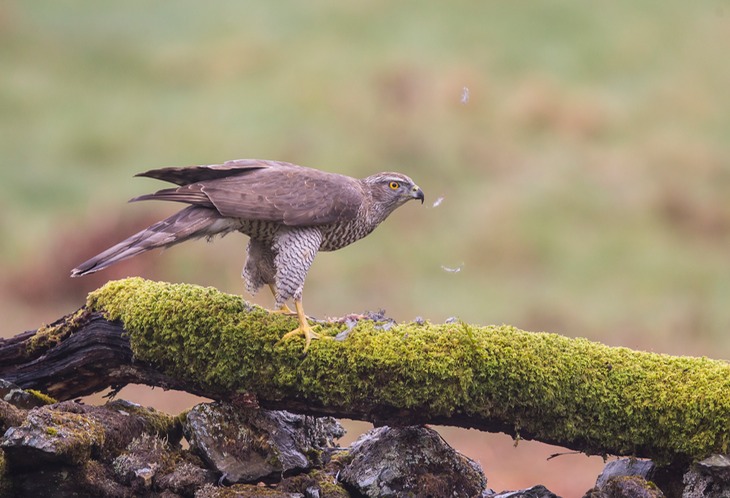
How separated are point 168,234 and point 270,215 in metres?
0.74

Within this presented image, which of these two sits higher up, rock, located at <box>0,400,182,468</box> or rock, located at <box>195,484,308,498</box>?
rock, located at <box>0,400,182,468</box>

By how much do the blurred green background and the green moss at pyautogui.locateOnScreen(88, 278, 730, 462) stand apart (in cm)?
552

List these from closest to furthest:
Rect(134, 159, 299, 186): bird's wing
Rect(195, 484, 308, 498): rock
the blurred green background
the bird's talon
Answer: Rect(195, 484, 308, 498): rock < the bird's talon < Rect(134, 159, 299, 186): bird's wing < the blurred green background

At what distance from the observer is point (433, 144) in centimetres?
2067

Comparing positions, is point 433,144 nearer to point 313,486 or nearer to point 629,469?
point 629,469

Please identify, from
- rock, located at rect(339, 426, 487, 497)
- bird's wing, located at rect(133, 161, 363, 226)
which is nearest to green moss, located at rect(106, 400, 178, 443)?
rock, located at rect(339, 426, 487, 497)

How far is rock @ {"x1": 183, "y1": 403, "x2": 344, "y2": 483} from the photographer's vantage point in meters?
6.56

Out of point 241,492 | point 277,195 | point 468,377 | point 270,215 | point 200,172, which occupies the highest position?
point 200,172

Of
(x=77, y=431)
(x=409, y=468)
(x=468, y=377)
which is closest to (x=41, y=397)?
(x=77, y=431)

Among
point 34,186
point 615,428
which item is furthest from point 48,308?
point 615,428

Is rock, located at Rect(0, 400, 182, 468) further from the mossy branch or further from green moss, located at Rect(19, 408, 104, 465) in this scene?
the mossy branch

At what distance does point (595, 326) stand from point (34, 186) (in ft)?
36.5

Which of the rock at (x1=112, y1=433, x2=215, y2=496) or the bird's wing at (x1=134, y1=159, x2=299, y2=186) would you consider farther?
the bird's wing at (x1=134, y1=159, x2=299, y2=186)

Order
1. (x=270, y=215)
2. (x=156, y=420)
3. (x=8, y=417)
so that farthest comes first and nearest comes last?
(x=270, y=215)
(x=156, y=420)
(x=8, y=417)
